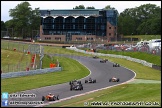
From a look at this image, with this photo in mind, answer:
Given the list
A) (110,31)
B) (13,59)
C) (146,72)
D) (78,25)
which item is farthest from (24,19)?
(146,72)

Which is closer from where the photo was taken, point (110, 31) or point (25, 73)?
point (25, 73)

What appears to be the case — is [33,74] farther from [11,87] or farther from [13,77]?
[11,87]

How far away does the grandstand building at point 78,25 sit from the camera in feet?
433

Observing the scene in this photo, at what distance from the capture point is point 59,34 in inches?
5276

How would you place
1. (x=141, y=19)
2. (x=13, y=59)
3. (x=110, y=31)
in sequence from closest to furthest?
(x=13, y=59)
(x=110, y=31)
(x=141, y=19)

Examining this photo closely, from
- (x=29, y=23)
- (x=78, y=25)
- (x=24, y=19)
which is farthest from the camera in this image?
(x=29, y=23)

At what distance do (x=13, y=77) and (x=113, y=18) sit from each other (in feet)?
335

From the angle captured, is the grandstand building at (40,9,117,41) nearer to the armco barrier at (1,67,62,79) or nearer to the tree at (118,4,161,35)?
the tree at (118,4,161,35)

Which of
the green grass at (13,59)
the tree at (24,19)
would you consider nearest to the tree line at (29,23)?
the tree at (24,19)

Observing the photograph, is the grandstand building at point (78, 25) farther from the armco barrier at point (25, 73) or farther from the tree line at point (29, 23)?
the armco barrier at point (25, 73)

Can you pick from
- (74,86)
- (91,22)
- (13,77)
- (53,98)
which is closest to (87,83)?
(74,86)

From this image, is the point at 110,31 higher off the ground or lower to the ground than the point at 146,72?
higher

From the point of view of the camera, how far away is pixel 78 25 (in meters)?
133

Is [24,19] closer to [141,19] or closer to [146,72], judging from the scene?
[141,19]
